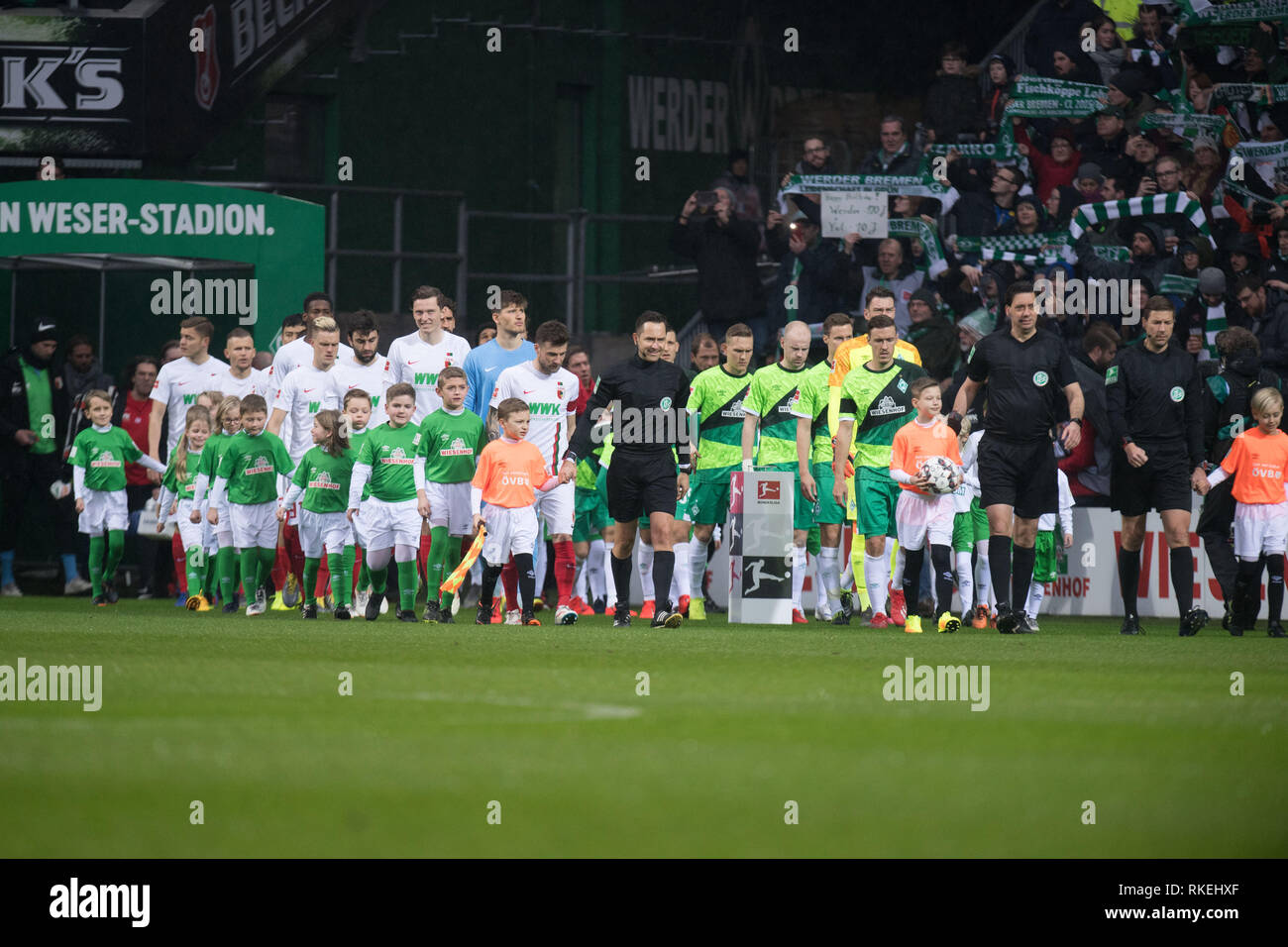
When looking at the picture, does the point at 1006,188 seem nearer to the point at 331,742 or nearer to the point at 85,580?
the point at 85,580

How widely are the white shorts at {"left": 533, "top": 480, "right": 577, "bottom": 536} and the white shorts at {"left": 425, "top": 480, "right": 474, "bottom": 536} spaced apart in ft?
2.00

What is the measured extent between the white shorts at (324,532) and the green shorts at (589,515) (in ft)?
8.75

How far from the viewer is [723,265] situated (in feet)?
71.6

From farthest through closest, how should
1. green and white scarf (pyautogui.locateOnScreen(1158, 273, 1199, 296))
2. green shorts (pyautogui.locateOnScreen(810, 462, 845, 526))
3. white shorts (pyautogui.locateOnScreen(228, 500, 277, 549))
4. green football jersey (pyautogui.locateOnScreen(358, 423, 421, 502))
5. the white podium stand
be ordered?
1. green and white scarf (pyautogui.locateOnScreen(1158, 273, 1199, 296))
2. white shorts (pyautogui.locateOnScreen(228, 500, 277, 549))
3. green shorts (pyautogui.locateOnScreen(810, 462, 845, 526))
4. green football jersey (pyautogui.locateOnScreen(358, 423, 421, 502))
5. the white podium stand

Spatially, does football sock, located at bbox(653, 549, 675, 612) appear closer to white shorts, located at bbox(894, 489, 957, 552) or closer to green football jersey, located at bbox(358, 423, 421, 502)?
white shorts, located at bbox(894, 489, 957, 552)

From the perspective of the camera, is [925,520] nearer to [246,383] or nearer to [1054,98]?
[246,383]

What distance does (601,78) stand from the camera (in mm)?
30141

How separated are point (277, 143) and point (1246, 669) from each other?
2028 centimetres

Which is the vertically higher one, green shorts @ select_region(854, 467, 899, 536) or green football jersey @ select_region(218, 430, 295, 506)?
green football jersey @ select_region(218, 430, 295, 506)

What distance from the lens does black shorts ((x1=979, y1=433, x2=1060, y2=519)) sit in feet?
48.6

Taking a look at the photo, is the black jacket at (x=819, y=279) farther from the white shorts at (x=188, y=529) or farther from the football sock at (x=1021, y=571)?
the white shorts at (x=188, y=529)

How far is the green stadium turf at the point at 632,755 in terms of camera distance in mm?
6297

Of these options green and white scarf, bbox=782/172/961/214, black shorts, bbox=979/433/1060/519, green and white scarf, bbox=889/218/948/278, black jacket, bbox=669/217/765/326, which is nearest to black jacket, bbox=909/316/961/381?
green and white scarf, bbox=889/218/948/278

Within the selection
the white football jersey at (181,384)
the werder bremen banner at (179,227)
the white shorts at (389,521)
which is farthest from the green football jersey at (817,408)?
the werder bremen banner at (179,227)
